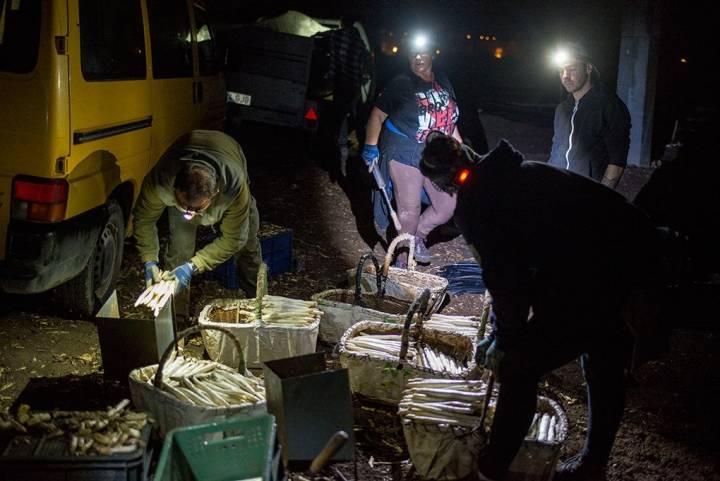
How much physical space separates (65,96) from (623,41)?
449 inches

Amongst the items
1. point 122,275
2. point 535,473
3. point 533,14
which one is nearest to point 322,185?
point 122,275

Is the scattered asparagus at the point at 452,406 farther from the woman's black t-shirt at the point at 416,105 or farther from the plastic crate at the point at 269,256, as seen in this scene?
the woman's black t-shirt at the point at 416,105

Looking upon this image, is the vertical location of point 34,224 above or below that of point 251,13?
below

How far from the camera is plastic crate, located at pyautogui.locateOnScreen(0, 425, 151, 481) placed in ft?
10.8

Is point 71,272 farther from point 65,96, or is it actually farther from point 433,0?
point 433,0

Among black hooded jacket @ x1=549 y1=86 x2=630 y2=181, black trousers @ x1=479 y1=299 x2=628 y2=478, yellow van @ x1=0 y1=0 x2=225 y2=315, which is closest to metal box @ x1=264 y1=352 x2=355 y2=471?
black trousers @ x1=479 y1=299 x2=628 y2=478

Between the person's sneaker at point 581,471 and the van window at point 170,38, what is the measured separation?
461cm

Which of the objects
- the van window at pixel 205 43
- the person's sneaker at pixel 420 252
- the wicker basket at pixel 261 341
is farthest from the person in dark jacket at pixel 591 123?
the van window at pixel 205 43

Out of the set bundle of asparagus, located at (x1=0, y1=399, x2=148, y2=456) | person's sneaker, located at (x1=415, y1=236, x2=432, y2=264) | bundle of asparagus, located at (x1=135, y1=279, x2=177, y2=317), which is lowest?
bundle of asparagus, located at (x1=0, y1=399, x2=148, y2=456)

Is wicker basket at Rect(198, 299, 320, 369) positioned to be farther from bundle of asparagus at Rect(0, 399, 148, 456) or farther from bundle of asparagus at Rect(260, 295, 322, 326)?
bundle of asparagus at Rect(0, 399, 148, 456)

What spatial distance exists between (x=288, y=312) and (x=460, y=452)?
196 centimetres

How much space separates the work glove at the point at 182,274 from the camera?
516cm

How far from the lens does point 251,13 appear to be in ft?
51.6

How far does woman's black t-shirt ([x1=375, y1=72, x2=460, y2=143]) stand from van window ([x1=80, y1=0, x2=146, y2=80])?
9.71 feet
